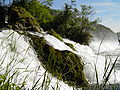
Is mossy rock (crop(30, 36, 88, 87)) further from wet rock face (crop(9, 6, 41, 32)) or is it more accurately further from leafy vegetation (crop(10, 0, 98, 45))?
leafy vegetation (crop(10, 0, 98, 45))

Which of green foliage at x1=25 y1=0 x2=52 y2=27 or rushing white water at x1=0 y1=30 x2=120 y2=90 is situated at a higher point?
Answer: rushing white water at x1=0 y1=30 x2=120 y2=90

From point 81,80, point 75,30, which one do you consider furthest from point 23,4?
point 81,80

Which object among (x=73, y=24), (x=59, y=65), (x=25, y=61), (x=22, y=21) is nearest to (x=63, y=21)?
(x=73, y=24)

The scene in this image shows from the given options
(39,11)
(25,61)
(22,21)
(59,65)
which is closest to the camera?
(59,65)

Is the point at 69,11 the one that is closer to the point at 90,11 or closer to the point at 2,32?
the point at 90,11

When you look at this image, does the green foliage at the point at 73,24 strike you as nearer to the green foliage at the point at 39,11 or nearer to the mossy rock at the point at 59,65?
the green foliage at the point at 39,11

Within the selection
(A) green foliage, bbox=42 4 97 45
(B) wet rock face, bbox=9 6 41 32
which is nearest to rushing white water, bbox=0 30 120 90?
(B) wet rock face, bbox=9 6 41 32

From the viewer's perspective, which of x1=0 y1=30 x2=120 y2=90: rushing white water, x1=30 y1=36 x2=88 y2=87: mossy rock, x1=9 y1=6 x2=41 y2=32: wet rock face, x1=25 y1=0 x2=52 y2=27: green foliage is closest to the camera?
x1=30 y1=36 x2=88 y2=87: mossy rock

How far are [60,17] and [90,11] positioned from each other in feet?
14.0

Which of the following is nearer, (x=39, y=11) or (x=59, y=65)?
(x=59, y=65)

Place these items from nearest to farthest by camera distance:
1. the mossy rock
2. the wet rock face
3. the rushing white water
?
1. the mossy rock
2. the rushing white water
3. the wet rock face

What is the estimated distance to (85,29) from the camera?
2486cm

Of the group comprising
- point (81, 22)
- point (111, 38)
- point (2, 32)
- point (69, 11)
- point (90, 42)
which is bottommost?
point (111, 38)

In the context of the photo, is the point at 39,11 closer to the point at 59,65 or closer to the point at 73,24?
the point at 73,24
